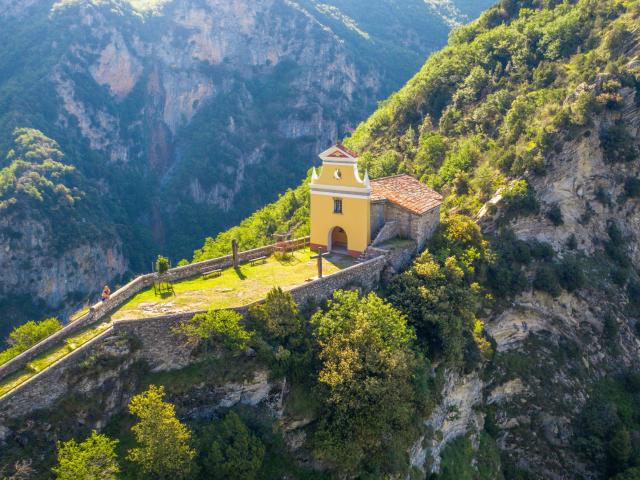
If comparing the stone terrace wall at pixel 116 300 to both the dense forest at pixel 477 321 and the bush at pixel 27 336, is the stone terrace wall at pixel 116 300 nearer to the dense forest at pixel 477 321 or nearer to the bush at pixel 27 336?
the bush at pixel 27 336

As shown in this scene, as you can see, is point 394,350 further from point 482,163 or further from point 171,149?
point 171,149

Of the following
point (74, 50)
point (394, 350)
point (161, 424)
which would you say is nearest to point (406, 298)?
point (394, 350)

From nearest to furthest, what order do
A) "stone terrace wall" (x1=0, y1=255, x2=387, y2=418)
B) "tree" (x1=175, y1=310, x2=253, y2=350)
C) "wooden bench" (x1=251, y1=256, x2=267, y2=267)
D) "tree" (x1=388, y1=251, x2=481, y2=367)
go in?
"stone terrace wall" (x1=0, y1=255, x2=387, y2=418) < "tree" (x1=175, y1=310, x2=253, y2=350) < "tree" (x1=388, y1=251, x2=481, y2=367) < "wooden bench" (x1=251, y1=256, x2=267, y2=267)

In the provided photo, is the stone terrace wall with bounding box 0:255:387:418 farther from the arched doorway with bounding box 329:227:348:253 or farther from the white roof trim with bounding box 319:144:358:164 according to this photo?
the white roof trim with bounding box 319:144:358:164

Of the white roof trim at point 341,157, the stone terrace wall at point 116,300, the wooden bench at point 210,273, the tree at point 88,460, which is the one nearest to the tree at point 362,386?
the wooden bench at point 210,273

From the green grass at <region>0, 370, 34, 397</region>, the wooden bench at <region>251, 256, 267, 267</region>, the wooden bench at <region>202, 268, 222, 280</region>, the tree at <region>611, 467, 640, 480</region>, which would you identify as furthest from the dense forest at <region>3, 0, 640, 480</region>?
the wooden bench at <region>251, 256, 267, 267</region>

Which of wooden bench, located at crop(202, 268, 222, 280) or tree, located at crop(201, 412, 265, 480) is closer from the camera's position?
tree, located at crop(201, 412, 265, 480)

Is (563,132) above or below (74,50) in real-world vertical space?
below
